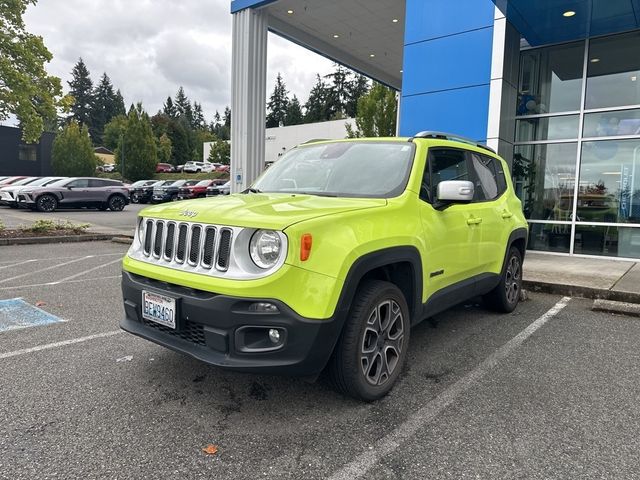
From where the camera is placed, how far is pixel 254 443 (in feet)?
8.71

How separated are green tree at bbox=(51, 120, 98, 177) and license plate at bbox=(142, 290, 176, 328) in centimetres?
3921

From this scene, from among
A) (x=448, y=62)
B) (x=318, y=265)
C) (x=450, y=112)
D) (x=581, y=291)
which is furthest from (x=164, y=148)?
(x=318, y=265)

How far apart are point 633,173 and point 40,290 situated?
35.3 ft

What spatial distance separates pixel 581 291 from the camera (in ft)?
21.5

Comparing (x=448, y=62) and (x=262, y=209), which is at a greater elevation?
(x=448, y=62)

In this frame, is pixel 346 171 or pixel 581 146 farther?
pixel 581 146

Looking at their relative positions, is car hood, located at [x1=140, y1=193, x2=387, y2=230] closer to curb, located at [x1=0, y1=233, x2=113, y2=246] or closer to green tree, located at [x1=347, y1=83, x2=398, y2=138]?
curb, located at [x1=0, y1=233, x2=113, y2=246]

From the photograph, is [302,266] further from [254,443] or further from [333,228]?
[254,443]

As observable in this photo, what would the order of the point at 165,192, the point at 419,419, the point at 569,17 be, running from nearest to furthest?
1. the point at 419,419
2. the point at 569,17
3. the point at 165,192

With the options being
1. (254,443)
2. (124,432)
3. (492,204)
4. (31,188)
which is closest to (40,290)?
(124,432)

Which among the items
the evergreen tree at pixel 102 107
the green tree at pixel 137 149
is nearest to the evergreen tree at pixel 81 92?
the evergreen tree at pixel 102 107

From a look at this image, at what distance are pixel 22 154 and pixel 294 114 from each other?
59.5m

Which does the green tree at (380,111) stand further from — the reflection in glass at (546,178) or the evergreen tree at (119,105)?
the evergreen tree at (119,105)

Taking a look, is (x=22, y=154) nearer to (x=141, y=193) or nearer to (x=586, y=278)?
(x=141, y=193)
